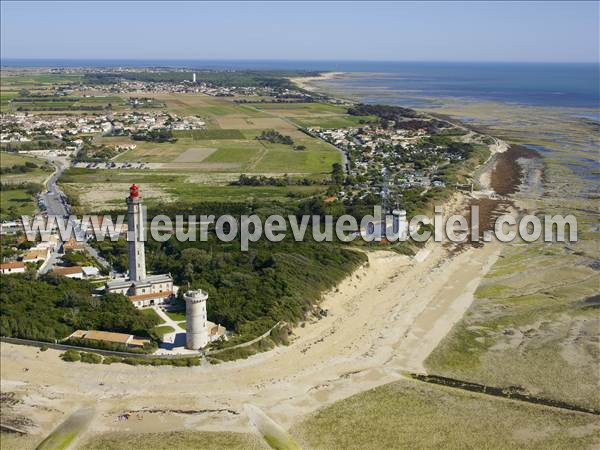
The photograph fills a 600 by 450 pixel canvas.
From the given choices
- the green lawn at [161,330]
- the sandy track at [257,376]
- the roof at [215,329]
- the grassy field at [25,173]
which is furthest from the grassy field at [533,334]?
the grassy field at [25,173]

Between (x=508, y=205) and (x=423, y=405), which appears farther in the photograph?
(x=508, y=205)

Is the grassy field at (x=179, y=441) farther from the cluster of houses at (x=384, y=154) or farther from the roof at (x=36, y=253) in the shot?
the cluster of houses at (x=384, y=154)

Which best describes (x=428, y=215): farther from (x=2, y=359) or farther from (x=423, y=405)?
(x=2, y=359)

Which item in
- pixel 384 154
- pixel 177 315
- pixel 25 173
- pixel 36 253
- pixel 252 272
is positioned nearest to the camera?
pixel 177 315

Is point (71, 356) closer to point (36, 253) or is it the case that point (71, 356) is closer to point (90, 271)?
point (90, 271)

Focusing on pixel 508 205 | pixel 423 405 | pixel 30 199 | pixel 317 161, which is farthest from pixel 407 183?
pixel 423 405

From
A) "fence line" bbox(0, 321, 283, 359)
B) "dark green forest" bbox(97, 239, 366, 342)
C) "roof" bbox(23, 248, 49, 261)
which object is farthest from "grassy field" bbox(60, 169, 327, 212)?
"fence line" bbox(0, 321, 283, 359)

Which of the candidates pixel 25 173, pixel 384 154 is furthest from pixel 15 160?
pixel 384 154
